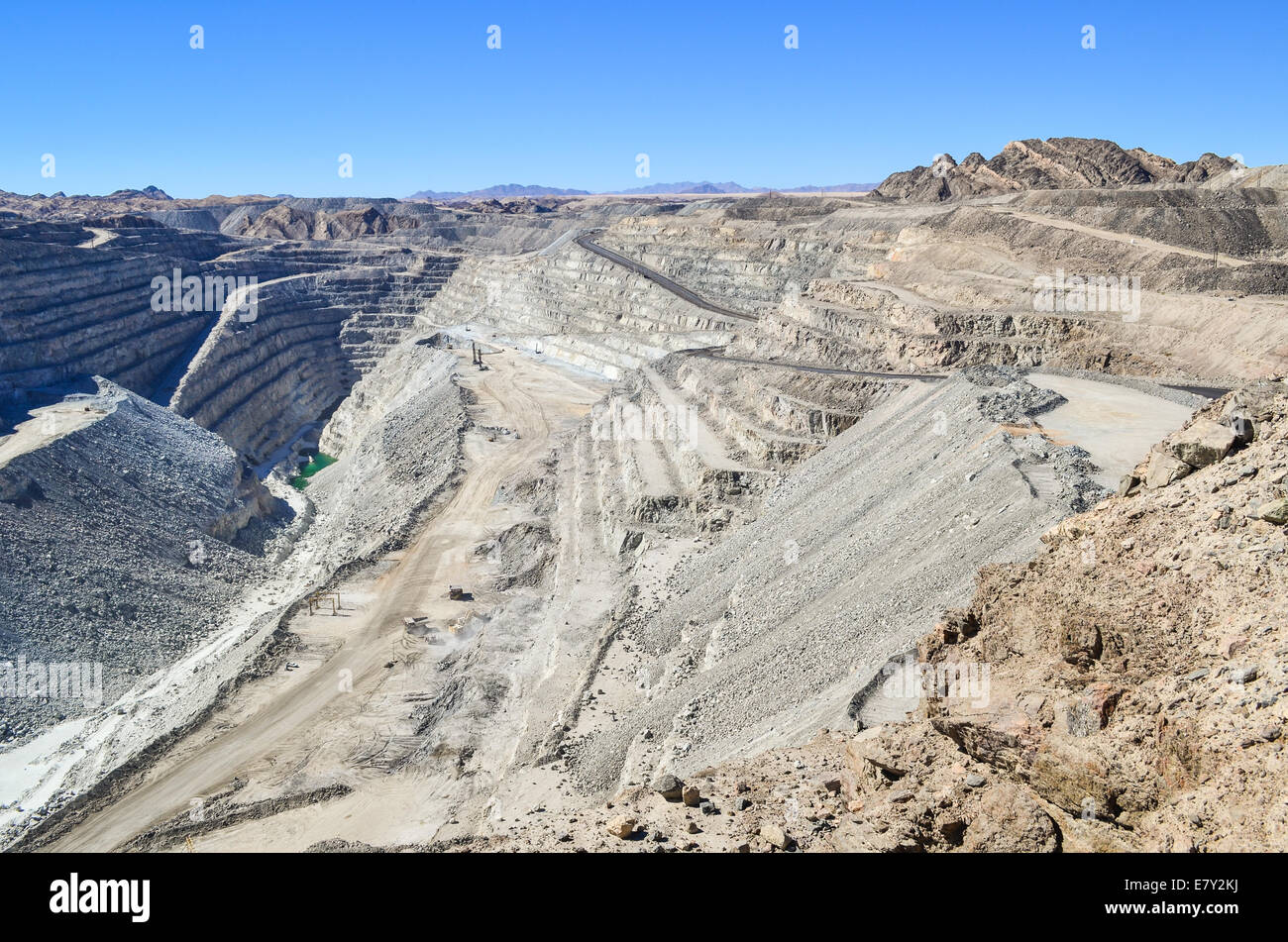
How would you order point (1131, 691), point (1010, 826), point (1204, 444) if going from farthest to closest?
point (1204, 444) → point (1131, 691) → point (1010, 826)

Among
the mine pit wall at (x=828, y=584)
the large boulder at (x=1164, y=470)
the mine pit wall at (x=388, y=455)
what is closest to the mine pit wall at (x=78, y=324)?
the mine pit wall at (x=388, y=455)

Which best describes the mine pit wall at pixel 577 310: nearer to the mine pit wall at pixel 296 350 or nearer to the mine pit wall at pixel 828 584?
the mine pit wall at pixel 296 350

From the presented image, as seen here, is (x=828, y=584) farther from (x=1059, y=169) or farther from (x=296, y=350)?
(x=1059, y=169)

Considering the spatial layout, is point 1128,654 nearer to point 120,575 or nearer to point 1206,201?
point 120,575

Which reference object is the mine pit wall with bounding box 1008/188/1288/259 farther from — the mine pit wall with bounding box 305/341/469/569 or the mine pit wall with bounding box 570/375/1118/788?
the mine pit wall with bounding box 305/341/469/569

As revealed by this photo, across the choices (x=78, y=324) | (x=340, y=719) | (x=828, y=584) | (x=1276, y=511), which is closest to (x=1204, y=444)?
(x=1276, y=511)

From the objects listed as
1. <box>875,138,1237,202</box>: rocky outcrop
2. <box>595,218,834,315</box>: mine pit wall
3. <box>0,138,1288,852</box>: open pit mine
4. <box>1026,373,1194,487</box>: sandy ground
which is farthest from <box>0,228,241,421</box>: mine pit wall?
<box>875,138,1237,202</box>: rocky outcrop

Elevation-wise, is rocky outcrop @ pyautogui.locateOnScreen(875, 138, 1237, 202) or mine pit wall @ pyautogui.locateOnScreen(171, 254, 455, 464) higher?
rocky outcrop @ pyautogui.locateOnScreen(875, 138, 1237, 202)
